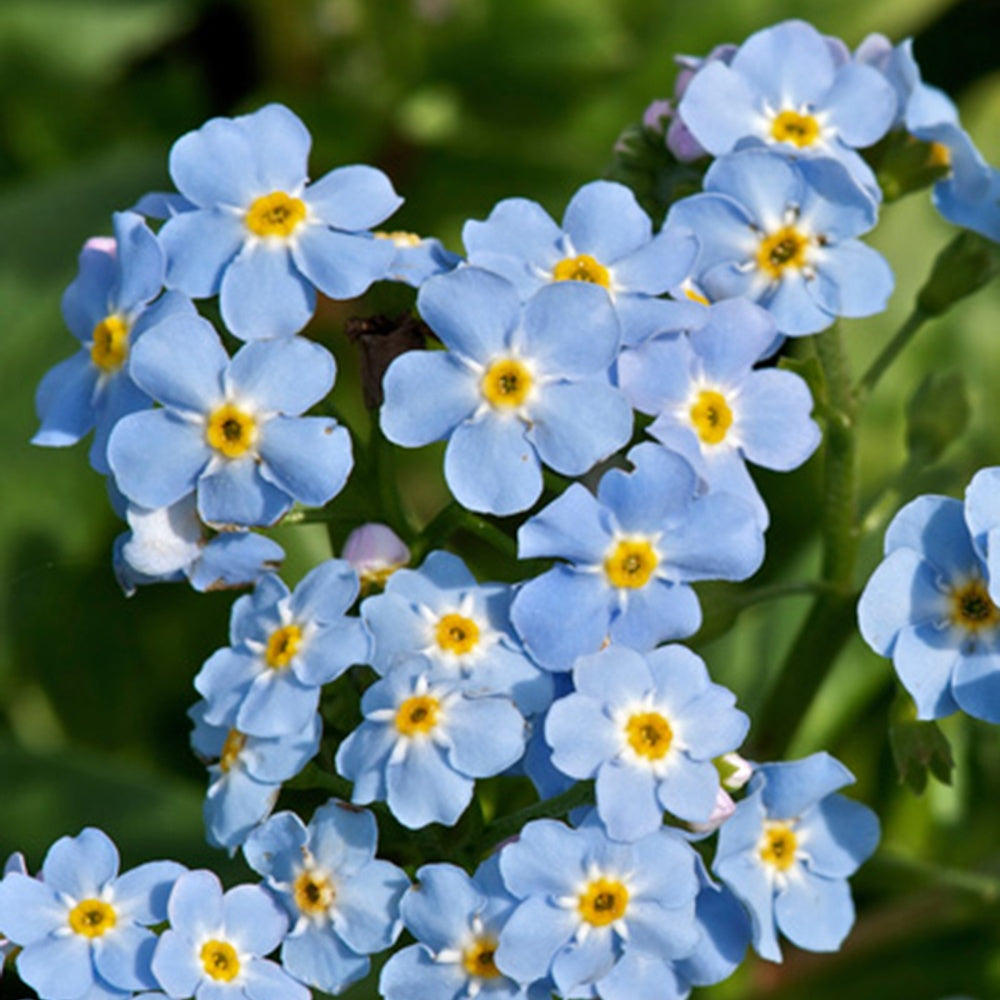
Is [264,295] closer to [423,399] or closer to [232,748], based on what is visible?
[423,399]

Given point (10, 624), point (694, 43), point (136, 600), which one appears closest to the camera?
point (10, 624)

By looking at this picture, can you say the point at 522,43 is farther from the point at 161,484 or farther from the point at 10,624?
the point at 161,484

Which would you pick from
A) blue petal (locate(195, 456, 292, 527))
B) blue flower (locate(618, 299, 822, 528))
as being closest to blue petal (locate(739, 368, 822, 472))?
blue flower (locate(618, 299, 822, 528))

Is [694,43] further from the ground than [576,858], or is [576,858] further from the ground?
[576,858]

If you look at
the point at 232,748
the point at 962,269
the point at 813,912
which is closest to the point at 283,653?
the point at 232,748

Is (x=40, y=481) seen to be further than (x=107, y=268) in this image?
Yes

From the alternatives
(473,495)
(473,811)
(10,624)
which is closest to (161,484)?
(473,495)

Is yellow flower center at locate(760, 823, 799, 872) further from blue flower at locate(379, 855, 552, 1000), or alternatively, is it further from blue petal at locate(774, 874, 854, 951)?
blue flower at locate(379, 855, 552, 1000)
